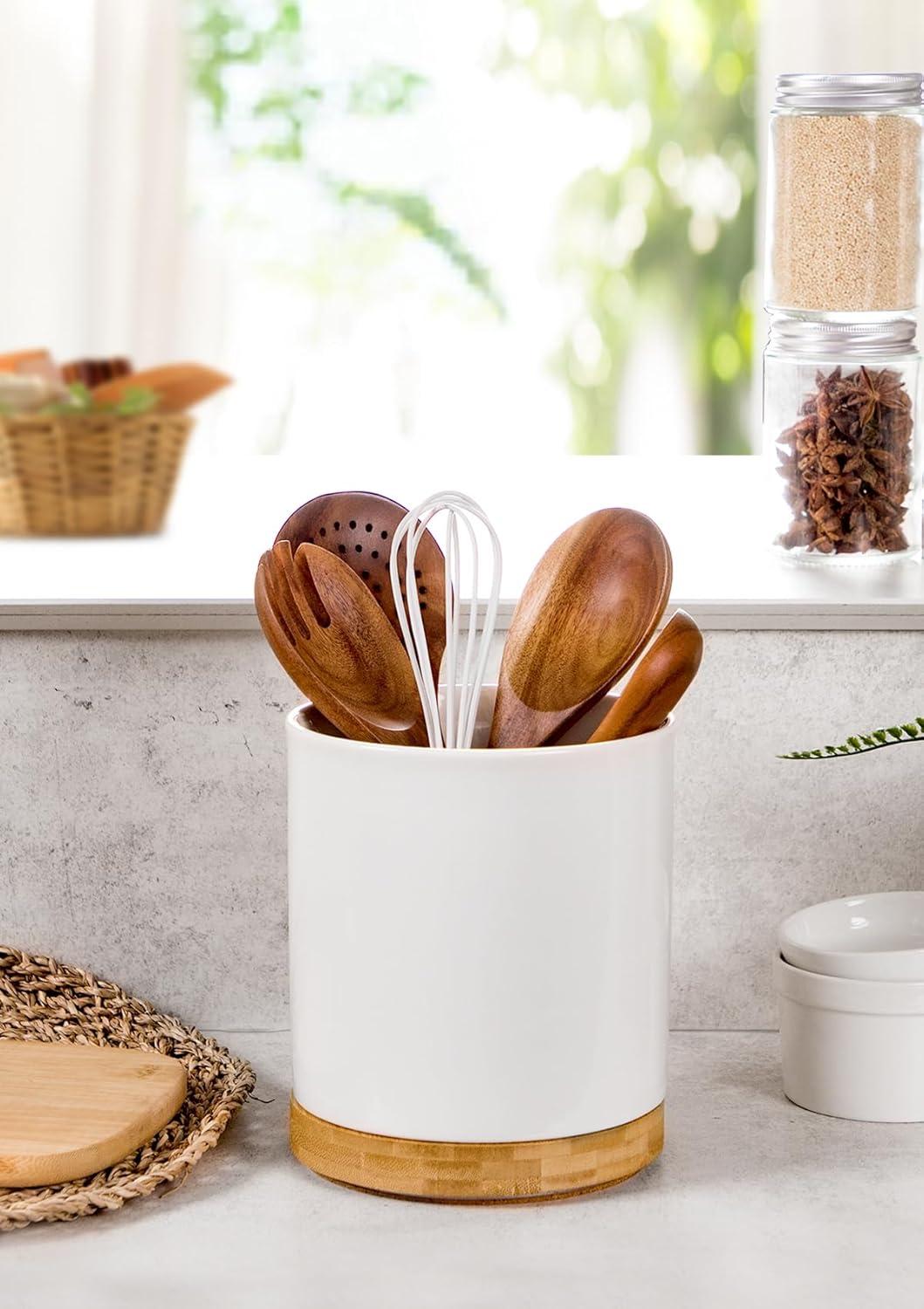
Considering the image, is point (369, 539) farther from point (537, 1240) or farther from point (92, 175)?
point (92, 175)


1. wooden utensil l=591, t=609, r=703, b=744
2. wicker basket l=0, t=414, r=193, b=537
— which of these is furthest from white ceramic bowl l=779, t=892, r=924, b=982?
wicker basket l=0, t=414, r=193, b=537

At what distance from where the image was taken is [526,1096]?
401mm

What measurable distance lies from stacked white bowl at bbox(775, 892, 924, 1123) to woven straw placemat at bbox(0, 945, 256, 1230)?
0.18 m

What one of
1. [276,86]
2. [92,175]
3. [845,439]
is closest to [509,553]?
[845,439]

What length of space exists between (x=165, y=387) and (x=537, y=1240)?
454 millimetres

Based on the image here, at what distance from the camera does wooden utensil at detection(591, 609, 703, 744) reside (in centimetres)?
40

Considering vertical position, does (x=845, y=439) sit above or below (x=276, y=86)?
below

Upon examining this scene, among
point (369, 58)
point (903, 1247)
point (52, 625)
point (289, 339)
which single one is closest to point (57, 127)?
point (289, 339)

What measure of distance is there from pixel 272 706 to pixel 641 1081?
0.19 metres

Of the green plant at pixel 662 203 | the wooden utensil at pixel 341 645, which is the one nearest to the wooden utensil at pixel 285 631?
the wooden utensil at pixel 341 645

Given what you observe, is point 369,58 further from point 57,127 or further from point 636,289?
point 57,127

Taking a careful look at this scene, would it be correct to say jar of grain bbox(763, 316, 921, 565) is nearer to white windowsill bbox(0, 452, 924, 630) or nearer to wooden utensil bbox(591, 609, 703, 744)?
white windowsill bbox(0, 452, 924, 630)

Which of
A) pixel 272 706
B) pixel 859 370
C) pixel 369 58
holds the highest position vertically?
pixel 369 58

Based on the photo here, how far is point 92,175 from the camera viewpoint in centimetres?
152
